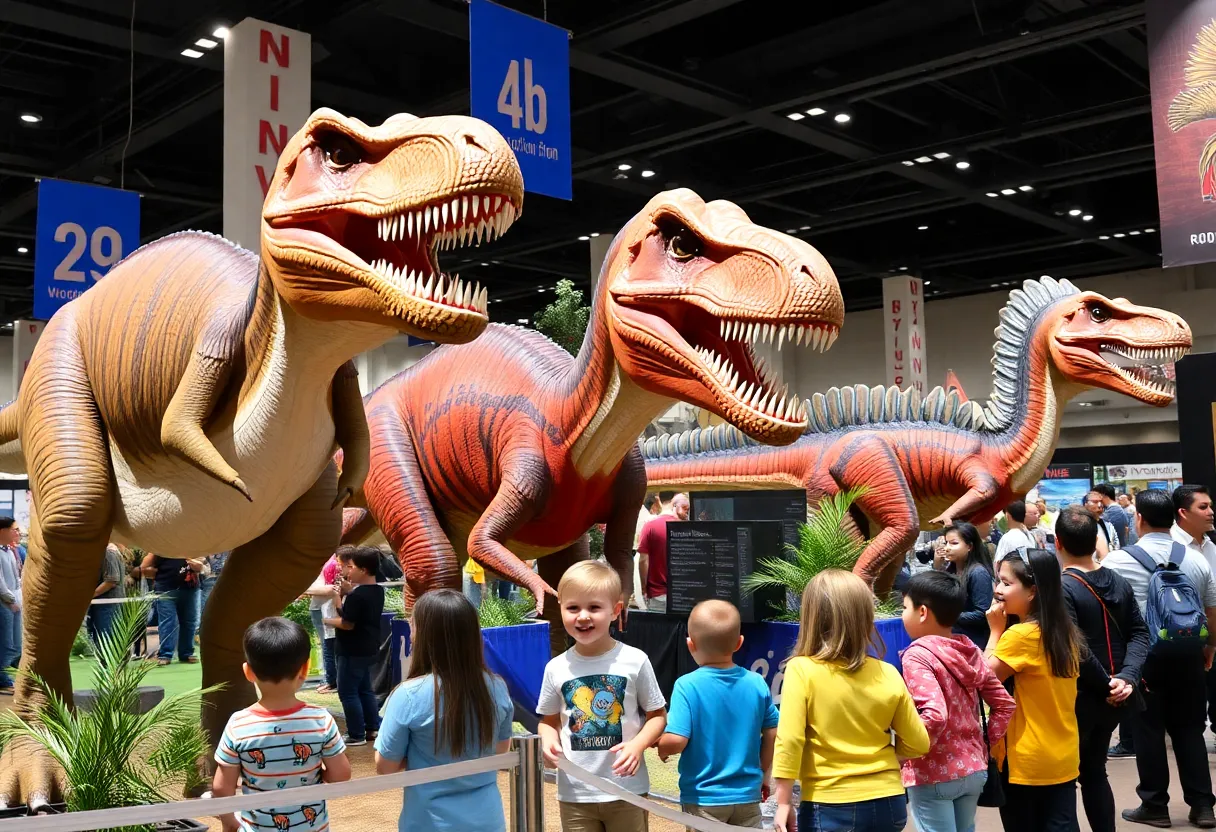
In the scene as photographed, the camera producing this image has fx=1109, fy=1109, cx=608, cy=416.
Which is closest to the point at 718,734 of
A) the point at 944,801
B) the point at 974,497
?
the point at 944,801

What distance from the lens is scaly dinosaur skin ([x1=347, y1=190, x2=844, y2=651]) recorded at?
3191mm

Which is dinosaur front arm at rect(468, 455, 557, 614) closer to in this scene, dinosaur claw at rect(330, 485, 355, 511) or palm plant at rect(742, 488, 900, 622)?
dinosaur claw at rect(330, 485, 355, 511)

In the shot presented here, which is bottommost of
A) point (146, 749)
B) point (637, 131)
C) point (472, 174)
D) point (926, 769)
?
point (926, 769)

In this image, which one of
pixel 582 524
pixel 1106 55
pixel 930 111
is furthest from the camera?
pixel 930 111

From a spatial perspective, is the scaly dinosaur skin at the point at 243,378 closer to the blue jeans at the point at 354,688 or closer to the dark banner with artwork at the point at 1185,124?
the blue jeans at the point at 354,688

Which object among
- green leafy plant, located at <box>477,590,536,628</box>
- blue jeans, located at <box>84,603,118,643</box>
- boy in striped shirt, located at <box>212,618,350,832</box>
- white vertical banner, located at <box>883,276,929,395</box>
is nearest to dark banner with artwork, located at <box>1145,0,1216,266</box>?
green leafy plant, located at <box>477,590,536,628</box>

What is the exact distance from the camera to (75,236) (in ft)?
28.0

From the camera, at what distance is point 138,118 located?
458 inches

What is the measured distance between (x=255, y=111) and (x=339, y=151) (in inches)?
169

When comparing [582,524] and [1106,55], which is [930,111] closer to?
[1106,55]

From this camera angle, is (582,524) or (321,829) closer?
(321,829)

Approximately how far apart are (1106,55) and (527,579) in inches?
381

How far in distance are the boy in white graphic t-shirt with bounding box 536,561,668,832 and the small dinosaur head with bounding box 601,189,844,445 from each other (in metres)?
0.70

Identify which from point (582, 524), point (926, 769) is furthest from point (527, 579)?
point (926, 769)
